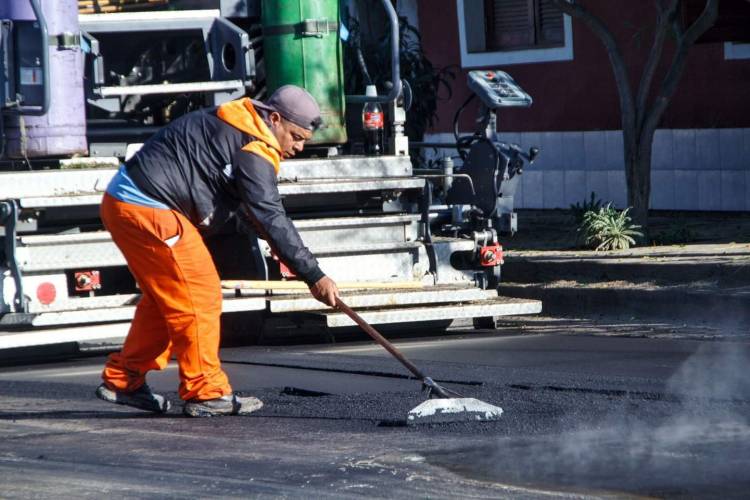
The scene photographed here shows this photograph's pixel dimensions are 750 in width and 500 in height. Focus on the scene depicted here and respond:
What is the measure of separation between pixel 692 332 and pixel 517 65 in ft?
23.8

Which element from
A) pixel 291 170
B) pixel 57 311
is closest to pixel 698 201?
pixel 291 170

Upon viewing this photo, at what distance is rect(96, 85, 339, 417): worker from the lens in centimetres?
628

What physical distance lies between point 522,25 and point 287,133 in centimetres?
1031

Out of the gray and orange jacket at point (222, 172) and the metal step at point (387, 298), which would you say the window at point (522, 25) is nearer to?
the metal step at point (387, 298)

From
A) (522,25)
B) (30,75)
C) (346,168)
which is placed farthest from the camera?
(522,25)

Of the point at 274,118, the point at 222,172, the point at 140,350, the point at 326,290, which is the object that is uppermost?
the point at 274,118

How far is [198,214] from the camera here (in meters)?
6.39

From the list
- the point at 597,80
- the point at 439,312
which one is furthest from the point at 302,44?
the point at 597,80

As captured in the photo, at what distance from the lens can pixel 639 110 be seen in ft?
41.4

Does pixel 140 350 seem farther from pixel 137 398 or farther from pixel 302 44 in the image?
pixel 302 44

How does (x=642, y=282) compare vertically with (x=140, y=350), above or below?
below

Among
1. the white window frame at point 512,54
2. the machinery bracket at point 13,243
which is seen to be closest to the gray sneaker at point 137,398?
the machinery bracket at point 13,243

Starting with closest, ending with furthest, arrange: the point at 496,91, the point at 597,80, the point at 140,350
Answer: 1. the point at 140,350
2. the point at 496,91
3. the point at 597,80

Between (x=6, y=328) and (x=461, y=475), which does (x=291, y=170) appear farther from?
(x=461, y=475)
